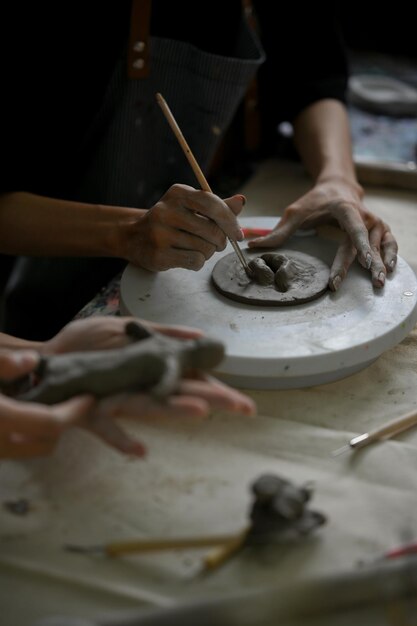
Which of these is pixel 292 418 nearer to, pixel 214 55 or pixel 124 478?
pixel 124 478

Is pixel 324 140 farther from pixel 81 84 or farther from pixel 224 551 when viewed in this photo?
pixel 224 551

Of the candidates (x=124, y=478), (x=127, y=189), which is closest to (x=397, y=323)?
(x=124, y=478)

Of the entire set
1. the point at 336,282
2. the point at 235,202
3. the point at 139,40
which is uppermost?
the point at 139,40

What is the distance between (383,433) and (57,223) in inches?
35.1

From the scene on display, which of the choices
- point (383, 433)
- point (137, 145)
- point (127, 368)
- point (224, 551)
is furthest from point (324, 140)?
point (224, 551)

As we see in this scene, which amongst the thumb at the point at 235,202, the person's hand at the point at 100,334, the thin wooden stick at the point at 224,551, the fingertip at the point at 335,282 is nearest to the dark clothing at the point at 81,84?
the thumb at the point at 235,202

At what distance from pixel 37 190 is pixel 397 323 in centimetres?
100

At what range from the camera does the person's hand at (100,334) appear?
113cm

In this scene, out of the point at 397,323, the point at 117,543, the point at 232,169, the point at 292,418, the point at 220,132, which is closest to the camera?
the point at 117,543

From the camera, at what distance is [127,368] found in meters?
1.00

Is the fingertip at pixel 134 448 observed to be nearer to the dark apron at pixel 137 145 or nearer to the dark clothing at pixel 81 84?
the dark clothing at pixel 81 84

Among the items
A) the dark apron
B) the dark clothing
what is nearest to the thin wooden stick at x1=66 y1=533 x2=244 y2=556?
the dark clothing

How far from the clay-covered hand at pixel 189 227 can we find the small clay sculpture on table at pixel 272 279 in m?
0.07

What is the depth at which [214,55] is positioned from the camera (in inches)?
77.0
